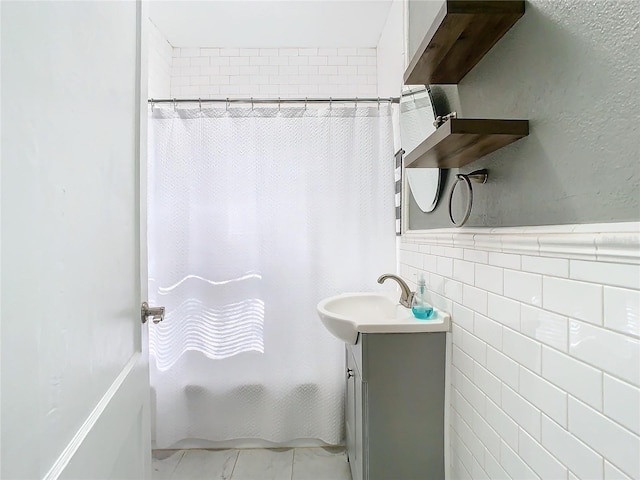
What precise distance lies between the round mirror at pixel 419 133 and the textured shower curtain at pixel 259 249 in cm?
31

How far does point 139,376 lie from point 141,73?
83 centimetres

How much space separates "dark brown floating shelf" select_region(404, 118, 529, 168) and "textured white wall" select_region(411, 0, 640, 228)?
0.04 meters

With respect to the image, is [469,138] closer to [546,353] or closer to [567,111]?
[567,111]

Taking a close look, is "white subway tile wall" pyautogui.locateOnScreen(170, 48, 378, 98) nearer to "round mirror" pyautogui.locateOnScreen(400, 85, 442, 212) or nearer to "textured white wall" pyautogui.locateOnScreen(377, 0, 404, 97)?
"textured white wall" pyautogui.locateOnScreen(377, 0, 404, 97)

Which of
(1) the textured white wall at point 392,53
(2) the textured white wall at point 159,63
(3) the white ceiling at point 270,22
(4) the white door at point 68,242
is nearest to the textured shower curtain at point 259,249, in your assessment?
(1) the textured white wall at point 392,53

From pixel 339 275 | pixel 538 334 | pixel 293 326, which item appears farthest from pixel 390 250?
pixel 538 334

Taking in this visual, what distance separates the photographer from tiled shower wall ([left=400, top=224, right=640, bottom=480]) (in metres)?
0.57

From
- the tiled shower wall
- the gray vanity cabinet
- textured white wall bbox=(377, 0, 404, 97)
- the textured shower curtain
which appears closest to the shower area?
the textured shower curtain

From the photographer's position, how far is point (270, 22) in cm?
237

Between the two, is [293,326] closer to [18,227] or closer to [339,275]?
[339,275]

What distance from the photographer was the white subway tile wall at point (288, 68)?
8.79 ft

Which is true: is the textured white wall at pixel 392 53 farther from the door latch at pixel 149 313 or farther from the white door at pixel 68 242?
the door latch at pixel 149 313

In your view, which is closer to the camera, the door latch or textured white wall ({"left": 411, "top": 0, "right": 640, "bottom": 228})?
textured white wall ({"left": 411, "top": 0, "right": 640, "bottom": 228})

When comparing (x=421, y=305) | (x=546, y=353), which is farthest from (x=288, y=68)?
(x=546, y=353)
